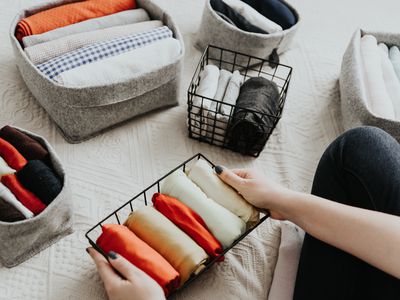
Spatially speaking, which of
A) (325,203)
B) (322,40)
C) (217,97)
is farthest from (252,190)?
(322,40)

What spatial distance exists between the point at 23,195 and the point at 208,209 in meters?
0.35

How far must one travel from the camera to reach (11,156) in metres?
0.85

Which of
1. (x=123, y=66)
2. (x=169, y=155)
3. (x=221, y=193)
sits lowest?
(x=169, y=155)

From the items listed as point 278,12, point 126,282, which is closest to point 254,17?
point 278,12

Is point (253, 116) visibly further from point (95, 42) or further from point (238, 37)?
point (95, 42)

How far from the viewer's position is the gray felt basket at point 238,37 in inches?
48.1

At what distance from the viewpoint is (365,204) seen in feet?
2.57

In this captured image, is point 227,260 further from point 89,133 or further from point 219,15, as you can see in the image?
point 219,15

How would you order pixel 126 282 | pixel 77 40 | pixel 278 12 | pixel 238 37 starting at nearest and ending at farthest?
pixel 126 282
pixel 77 40
pixel 238 37
pixel 278 12

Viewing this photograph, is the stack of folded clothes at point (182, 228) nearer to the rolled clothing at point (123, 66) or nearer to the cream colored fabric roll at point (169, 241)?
the cream colored fabric roll at point (169, 241)

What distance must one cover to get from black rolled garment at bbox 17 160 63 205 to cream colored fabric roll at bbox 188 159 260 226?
0.27 metres

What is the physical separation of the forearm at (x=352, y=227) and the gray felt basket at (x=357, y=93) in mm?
376

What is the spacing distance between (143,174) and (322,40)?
0.89 metres

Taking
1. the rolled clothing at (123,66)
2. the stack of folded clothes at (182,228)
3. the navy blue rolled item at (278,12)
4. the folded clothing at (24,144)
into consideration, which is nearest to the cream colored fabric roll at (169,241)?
the stack of folded clothes at (182,228)
